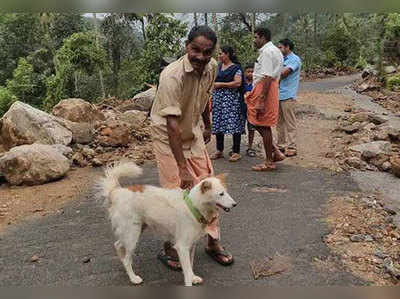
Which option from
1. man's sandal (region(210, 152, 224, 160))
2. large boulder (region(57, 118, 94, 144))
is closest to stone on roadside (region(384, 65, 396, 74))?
man's sandal (region(210, 152, 224, 160))

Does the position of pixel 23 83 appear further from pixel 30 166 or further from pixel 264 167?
pixel 264 167

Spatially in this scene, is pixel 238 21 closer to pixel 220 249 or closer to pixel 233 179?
pixel 233 179

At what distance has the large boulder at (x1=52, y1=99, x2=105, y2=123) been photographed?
831 centimetres

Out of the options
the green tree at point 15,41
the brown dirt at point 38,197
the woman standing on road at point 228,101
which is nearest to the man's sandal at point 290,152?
the woman standing on road at point 228,101

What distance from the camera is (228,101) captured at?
6387 millimetres

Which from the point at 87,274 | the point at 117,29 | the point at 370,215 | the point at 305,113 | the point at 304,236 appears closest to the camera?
the point at 87,274

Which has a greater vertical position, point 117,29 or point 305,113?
point 117,29

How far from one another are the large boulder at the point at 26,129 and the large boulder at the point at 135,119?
1541mm

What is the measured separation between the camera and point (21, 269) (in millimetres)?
3689

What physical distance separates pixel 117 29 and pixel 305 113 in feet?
30.0

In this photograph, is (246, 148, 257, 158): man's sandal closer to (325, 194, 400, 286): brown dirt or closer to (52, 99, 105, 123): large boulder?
(325, 194, 400, 286): brown dirt

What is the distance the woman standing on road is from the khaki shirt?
2.87 metres
